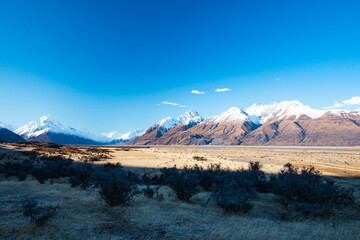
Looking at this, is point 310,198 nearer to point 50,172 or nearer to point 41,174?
point 41,174

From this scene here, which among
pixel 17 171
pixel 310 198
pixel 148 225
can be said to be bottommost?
pixel 17 171

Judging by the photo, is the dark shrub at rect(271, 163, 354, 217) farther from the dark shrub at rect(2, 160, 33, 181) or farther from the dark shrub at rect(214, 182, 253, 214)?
the dark shrub at rect(2, 160, 33, 181)

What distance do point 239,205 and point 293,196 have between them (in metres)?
4.82

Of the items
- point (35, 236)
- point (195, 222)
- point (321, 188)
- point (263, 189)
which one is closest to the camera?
point (35, 236)

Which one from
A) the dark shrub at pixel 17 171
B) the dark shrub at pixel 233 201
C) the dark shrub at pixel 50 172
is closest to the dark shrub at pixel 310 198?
the dark shrub at pixel 233 201

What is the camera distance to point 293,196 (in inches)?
494

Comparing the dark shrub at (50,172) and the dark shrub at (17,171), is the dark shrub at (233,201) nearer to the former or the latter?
the dark shrub at (50,172)

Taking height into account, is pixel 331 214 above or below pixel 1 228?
below

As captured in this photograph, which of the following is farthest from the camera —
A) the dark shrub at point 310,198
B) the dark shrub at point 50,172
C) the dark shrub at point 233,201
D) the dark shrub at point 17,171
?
the dark shrub at point 17,171

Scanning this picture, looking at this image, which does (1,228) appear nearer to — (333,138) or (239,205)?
(239,205)

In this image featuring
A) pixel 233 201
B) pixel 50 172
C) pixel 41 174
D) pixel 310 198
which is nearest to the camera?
pixel 233 201

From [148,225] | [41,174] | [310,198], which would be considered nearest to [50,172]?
[41,174]

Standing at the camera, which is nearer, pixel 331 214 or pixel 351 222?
pixel 351 222

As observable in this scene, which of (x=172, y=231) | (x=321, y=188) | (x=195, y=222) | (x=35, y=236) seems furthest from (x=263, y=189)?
(x=35, y=236)
